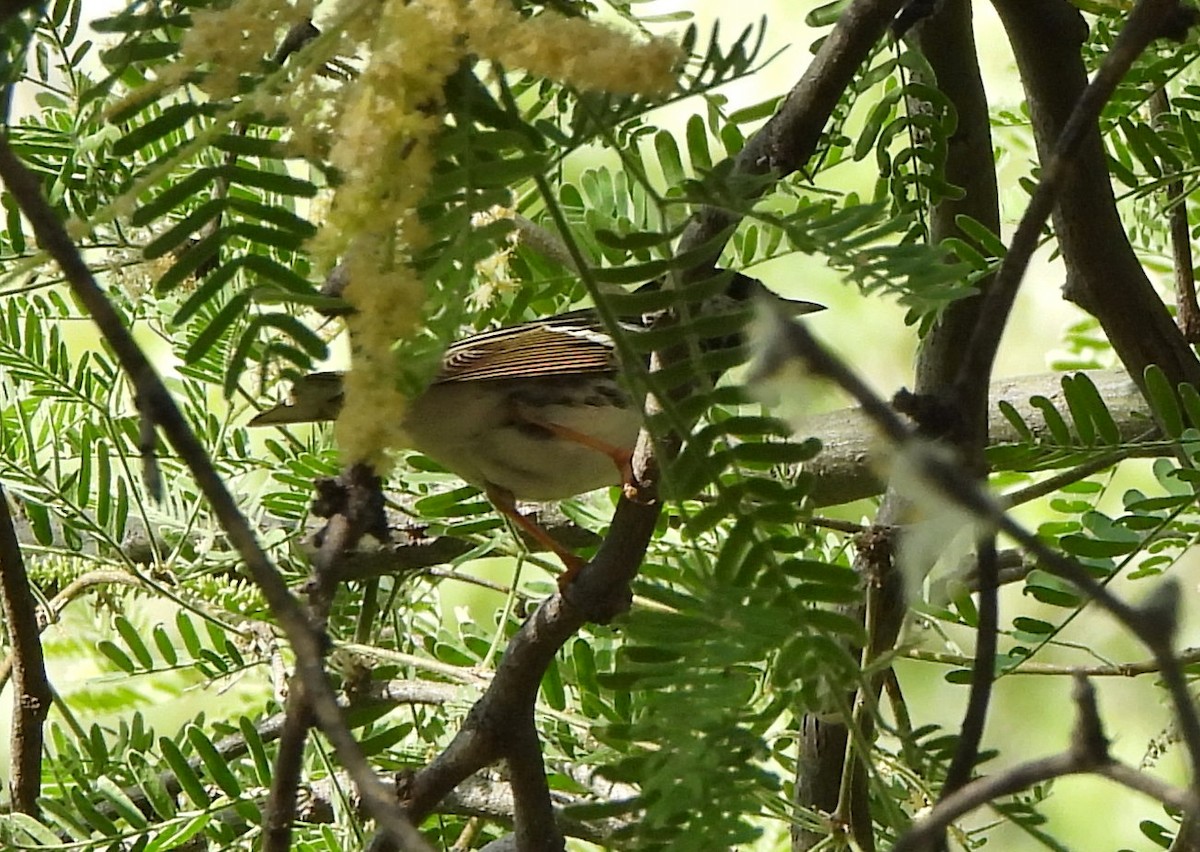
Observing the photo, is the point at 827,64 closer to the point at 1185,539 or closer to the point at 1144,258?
the point at 1185,539

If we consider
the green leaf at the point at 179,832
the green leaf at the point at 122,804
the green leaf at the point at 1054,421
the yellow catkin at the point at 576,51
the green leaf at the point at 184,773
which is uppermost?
the yellow catkin at the point at 576,51

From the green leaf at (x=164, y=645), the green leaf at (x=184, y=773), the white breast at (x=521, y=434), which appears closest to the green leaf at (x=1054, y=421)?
the white breast at (x=521, y=434)

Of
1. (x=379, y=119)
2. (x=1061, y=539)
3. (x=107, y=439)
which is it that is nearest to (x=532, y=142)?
(x=379, y=119)

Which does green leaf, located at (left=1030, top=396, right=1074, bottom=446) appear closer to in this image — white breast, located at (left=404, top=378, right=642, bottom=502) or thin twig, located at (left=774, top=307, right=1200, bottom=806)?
white breast, located at (left=404, top=378, right=642, bottom=502)

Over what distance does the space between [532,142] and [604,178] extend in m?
0.80

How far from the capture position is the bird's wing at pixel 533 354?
1649 millimetres

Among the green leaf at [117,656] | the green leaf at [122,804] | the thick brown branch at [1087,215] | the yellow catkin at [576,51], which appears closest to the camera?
the yellow catkin at [576,51]

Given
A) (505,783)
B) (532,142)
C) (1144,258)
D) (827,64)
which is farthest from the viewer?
(1144,258)

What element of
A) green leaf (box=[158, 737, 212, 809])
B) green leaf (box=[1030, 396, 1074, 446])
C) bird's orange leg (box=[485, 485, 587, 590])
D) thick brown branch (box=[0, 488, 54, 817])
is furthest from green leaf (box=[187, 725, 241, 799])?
green leaf (box=[1030, 396, 1074, 446])

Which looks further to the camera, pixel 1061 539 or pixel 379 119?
pixel 1061 539

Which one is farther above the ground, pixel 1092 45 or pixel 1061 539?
pixel 1092 45

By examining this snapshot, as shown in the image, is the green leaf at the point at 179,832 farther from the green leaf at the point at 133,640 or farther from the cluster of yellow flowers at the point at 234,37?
the cluster of yellow flowers at the point at 234,37

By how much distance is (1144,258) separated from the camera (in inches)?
74.9

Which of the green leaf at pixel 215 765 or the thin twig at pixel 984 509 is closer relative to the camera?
the thin twig at pixel 984 509
